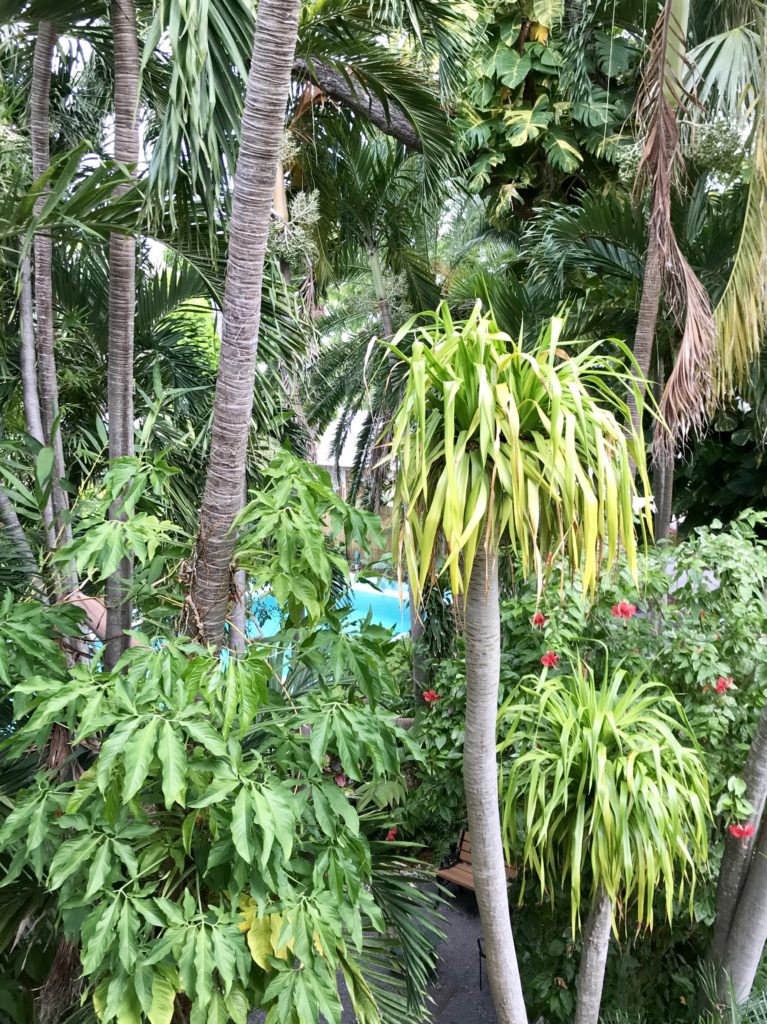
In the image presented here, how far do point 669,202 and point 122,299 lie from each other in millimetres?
2135

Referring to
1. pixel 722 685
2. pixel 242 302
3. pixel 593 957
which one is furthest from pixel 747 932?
pixel 242 302

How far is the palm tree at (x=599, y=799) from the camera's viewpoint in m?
2.04

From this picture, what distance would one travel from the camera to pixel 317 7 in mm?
3580

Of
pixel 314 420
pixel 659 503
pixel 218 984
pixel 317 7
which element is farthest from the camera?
pixel 314 420

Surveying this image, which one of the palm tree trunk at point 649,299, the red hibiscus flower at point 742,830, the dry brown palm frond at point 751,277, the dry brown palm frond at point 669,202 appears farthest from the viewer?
the palm tree trunk at point 649,299

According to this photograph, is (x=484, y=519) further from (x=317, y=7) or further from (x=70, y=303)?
(x=317, y=7)

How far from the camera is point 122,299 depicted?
7.62 feet

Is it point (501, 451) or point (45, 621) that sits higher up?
point (501, 451)

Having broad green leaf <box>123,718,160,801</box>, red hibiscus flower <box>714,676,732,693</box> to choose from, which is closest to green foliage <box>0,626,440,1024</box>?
broad green leaf <box>123,718,160,801</box>

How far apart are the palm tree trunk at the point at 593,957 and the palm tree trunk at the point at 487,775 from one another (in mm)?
300

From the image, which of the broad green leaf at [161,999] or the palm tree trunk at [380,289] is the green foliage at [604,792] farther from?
the palm tree trunk at [380,289]

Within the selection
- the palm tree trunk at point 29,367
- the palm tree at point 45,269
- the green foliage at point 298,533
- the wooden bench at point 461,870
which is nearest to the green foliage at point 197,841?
the green foliage at point 298,533

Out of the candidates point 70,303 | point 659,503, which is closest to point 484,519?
point 70,303

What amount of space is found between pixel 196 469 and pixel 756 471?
4.65 metres
